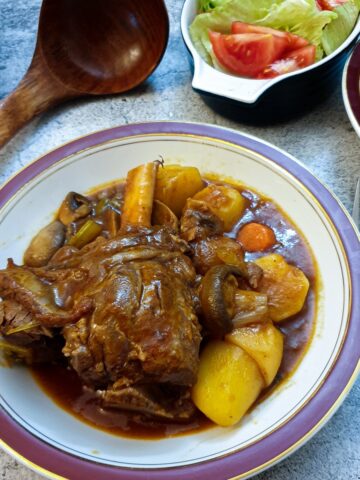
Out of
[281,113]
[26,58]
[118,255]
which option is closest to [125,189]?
[118,255]

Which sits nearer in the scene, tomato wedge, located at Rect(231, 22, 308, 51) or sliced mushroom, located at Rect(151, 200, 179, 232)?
sliced mushroom, located at Rect(151, 200, 179, 232)

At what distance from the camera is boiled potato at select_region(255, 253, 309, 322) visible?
5.81ft

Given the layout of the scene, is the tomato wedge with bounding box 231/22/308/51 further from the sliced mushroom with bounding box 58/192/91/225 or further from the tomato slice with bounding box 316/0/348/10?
the sliced mushroom with bounding box 58/192/91/225

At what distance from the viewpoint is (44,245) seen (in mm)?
2012

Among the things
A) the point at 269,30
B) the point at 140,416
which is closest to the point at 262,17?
the point at 269,30

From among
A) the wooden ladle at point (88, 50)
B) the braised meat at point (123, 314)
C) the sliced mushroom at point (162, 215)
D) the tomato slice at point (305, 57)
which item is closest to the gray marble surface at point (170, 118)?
the wooden ladle at point (88, 50)

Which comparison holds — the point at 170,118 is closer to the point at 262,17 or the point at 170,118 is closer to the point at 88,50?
the point at 88,50

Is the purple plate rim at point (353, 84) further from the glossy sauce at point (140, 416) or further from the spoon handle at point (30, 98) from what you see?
the spoon handle at point (30, 98)

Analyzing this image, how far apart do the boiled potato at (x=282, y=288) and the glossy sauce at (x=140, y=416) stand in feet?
0.12

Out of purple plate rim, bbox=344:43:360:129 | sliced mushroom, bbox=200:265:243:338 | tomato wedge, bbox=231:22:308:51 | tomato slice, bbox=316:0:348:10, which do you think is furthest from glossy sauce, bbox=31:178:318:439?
tomato slice, bbox=316:0:348:10

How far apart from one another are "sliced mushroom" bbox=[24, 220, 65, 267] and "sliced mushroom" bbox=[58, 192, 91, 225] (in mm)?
42

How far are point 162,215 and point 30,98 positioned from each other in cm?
113

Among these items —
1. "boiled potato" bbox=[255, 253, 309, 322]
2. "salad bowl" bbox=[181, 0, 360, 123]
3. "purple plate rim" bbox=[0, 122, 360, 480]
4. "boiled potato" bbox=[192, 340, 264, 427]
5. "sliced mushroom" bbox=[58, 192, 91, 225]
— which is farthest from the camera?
"salad bowl" bbox=[181, 0, 360, 123]

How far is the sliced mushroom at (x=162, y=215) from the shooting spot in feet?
6.56
